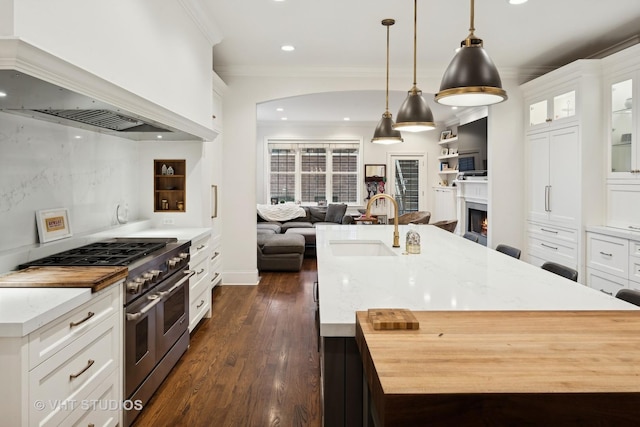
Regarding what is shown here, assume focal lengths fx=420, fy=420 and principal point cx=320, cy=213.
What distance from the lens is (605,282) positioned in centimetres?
401

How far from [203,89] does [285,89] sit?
1.73 meters

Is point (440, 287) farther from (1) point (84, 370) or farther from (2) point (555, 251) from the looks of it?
(2) point (555, 251)

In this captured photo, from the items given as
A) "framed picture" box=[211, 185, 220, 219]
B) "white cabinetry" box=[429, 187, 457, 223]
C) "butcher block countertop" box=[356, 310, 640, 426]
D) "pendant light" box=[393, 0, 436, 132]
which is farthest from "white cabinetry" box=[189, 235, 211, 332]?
"white cabinetry" box=[429, 187, 457, 223]

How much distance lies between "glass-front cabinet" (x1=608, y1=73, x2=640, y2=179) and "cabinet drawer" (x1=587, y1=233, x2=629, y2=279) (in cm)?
62

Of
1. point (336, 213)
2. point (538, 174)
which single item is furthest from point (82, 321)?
point (336, 213)

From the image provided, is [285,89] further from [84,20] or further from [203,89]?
[84,20]

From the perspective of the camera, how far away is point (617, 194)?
4.11m

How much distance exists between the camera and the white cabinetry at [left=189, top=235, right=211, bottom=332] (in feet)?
10.8

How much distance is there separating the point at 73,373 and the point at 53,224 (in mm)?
1112

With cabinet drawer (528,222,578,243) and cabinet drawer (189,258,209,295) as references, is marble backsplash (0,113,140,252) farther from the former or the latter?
A: cabinet drawer (528,222,578,243)

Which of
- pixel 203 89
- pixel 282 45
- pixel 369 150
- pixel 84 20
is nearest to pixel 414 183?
pixel 369 150

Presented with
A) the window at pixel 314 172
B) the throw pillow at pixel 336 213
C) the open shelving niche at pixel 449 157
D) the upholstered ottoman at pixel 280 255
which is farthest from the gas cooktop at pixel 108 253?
the open shelving niche at pixel 449 157

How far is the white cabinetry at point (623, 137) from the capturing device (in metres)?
3.81

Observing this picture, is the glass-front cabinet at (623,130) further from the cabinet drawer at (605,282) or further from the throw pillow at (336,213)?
the throw pillow at (336,213)
